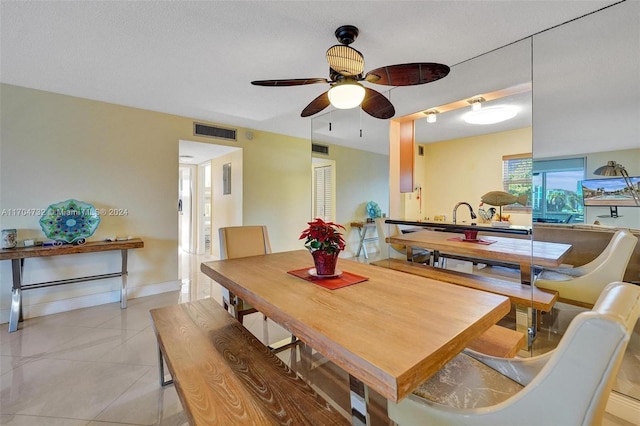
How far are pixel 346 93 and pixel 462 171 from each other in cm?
164

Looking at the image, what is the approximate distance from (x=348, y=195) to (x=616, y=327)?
3677mm

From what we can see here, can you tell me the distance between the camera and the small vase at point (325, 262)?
5.39 ft

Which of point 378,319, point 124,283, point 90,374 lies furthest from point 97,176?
point 378,319

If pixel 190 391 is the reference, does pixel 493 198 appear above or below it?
above

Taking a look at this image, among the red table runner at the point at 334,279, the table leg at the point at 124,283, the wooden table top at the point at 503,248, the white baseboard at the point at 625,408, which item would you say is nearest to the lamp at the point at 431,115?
the wooden table top at the point at 503,248

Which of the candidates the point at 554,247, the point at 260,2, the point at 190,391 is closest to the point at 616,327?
the point at 190,391

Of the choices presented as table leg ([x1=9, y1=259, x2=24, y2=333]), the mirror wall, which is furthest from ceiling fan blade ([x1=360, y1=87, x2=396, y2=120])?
table leg ([x1=9, y1=259, x2=24, y2=333])

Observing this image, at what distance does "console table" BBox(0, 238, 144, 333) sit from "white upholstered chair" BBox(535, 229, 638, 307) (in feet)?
13.7

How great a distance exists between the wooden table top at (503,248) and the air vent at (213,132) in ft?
10.5

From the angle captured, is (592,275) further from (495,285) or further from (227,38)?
(227,38)

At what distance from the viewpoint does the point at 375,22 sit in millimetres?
1816

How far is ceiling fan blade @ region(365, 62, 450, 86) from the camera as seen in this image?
1.60 meters

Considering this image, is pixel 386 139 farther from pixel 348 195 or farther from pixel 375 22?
pixel 375 22

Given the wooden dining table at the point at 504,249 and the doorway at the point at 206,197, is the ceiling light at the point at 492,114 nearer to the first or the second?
the wooden dining table at the point at 504,249
